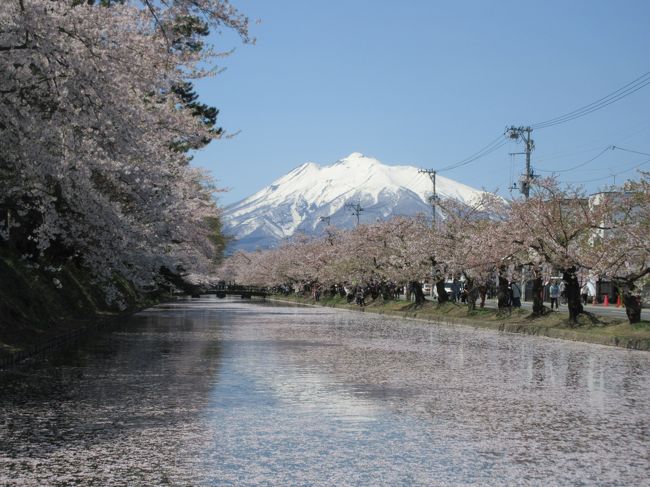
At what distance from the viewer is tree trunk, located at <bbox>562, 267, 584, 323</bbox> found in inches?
1220

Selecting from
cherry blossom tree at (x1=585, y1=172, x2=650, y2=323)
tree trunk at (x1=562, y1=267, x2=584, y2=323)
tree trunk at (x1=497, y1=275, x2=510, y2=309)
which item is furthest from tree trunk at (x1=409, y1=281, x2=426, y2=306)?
cherry blossom tree at (x1=585, y1=172, x2=650, y2=323)

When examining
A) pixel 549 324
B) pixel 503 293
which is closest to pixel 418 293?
pixel 503 293

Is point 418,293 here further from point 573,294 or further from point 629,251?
point 629,251

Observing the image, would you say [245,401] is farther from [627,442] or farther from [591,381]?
[591,381]

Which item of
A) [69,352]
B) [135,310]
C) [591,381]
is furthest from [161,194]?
[135,310]

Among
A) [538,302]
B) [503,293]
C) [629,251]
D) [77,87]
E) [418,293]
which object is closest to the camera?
[77,87]

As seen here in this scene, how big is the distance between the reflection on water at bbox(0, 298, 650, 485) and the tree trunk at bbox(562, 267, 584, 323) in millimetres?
11305

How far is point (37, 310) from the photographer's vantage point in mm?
26031

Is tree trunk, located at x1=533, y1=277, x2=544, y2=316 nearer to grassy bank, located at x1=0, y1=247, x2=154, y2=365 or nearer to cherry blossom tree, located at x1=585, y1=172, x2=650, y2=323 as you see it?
cherry blossom tree, located at x1=585, y1=172, x2=650, y2=323

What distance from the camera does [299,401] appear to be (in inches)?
469

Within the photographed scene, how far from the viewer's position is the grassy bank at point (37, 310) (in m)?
19.7

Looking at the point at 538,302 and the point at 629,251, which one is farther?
the point at 538,302

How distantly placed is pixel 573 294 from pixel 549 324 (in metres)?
1.42

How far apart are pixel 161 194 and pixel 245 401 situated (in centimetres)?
1479
